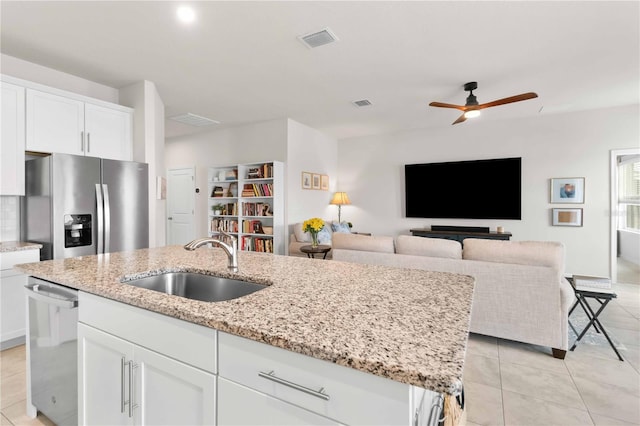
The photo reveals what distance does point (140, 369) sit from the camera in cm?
117

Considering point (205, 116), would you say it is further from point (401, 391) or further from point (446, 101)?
point (401, 391)

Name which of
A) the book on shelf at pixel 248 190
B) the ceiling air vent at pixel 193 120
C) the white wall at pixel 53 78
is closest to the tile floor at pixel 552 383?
the book on shelf at pixel 248 190

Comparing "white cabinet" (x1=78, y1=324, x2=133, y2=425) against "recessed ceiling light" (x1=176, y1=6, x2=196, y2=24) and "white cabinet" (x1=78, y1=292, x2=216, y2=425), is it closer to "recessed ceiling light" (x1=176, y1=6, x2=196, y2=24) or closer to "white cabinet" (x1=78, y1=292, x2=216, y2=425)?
"white cabinet" (x1=78, y1=292, x2=216, y2=425)

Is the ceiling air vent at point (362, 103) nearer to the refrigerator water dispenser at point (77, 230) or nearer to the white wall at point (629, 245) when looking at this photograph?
the refrigerator water dispenser at point (77, 230)

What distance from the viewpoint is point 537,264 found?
8.25 feet

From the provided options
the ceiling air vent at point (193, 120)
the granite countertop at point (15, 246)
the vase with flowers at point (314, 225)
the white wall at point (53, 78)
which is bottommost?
the granite countertop at point (15, 246)

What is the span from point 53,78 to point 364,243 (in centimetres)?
369

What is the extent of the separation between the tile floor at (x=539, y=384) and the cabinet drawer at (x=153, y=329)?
1056mm

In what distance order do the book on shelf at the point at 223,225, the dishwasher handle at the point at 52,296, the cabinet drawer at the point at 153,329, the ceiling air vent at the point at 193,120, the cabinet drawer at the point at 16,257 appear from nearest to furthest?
the cabinet drawer at the point at 153,329 → the dishwasher handle at the point at 52,296 → the cabinet drawer at the point at 16,257 → the ceiling air vent at the point at 193,120 → the book on shelf at the point at 223,225

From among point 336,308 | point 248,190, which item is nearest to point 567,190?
point 248,190

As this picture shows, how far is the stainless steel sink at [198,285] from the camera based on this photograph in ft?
5.01

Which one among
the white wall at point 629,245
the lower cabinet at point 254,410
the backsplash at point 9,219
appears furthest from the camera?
the white wall at point 629,245

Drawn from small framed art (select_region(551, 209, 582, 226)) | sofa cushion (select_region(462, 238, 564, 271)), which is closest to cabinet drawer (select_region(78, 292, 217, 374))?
sofa cushion (select_region(462, 238, 564, 271))

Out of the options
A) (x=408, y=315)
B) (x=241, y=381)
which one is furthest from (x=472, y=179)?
(x=241, y=381)
